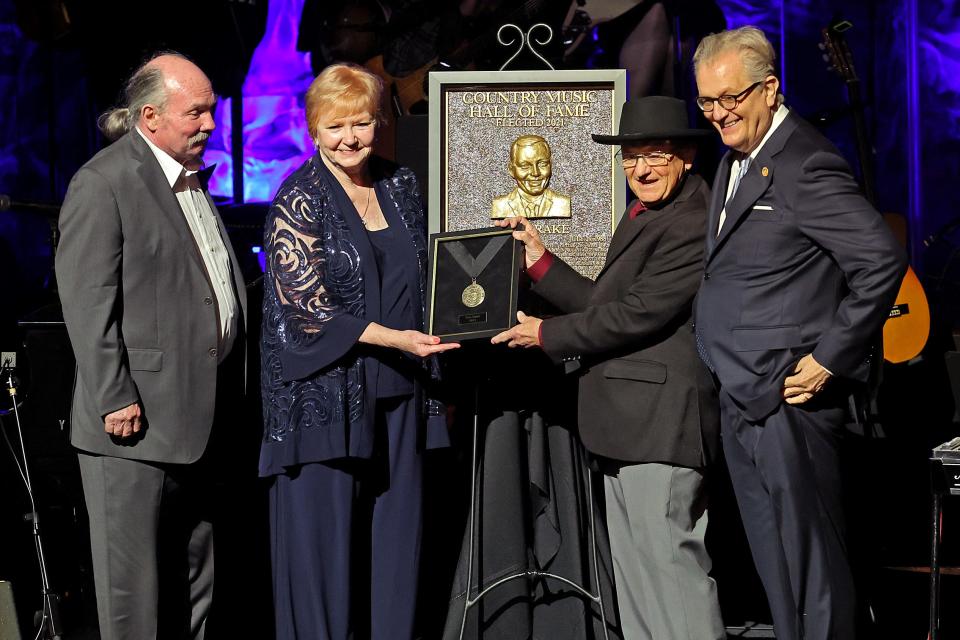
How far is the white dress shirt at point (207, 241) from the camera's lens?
353cm

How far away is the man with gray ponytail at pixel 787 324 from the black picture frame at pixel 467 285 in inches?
27.8

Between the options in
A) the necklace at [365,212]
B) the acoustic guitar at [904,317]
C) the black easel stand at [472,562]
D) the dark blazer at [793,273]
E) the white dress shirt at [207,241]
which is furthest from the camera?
the acoustic guitar at [904,317]

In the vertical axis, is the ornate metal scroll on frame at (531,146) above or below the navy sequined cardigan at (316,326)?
above

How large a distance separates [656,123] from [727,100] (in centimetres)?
39

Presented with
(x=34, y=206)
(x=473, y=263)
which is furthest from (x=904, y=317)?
(x=34, y=206)

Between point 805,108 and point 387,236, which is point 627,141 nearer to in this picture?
point 387,236

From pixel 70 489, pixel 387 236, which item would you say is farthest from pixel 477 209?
pixel 70 489

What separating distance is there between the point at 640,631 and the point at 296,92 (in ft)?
15.5

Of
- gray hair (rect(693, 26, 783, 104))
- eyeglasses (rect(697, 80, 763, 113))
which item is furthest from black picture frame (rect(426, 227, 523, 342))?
gray hair (rect(693, 26, 783, 104))

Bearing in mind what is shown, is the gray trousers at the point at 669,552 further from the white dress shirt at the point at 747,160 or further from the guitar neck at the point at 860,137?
the guitar neck at the point at 860,137

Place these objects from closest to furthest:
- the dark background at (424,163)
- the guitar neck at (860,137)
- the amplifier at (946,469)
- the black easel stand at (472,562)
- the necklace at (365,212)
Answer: the amplifier at (946,469), the necklace at (365,212), the black easel stand at (472,562), the dark background at (424,163), the guitar neck at (860,137)

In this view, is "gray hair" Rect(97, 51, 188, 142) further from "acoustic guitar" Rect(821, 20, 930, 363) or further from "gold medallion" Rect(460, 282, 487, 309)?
"acoustic guitar" Rect(821, 20, 930, 363)

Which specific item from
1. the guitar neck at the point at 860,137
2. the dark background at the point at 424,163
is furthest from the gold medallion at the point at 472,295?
the guitar neck at the point at 860,137

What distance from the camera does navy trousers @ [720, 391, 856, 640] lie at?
3.16 meters
